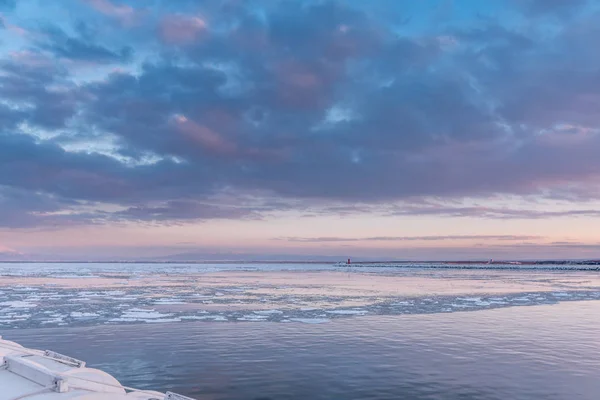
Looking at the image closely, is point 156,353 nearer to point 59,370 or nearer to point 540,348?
point 59,370

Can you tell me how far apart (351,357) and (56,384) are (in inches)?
309

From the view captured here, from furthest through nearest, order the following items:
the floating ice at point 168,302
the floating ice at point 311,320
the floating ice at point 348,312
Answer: the floating ice at point 168,302 < the floating ice at point 348,312 < the floating ice at point 311,320

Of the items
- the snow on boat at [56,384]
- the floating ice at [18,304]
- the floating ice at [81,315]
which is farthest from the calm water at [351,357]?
the floating ice at [18,304]

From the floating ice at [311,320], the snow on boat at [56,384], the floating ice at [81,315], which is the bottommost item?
the floating ice at [311,320]

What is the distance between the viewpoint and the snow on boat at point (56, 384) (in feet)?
16.6

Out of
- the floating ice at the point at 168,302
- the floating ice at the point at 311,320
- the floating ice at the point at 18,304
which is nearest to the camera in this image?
the floating ice at the point at 311,320

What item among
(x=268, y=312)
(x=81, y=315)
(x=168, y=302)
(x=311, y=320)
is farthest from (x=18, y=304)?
(x=311, y=320)

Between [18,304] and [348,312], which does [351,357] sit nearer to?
[348,312]

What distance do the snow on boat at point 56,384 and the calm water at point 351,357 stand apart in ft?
10.5

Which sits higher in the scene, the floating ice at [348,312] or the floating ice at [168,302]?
the floating ice at [348,312]

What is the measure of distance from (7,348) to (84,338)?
6.66 metres

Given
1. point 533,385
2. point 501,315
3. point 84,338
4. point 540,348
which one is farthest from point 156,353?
point 501,315

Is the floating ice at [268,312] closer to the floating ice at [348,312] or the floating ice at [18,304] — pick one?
the floating ice at [348,312]

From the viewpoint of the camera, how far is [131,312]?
19438 millimetres
